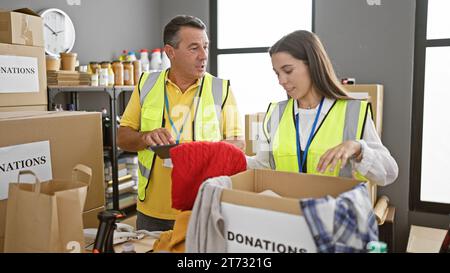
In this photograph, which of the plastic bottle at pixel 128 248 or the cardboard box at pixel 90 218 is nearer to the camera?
the plastic bottle at pixel 128 248

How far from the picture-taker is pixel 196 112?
192 centimetres

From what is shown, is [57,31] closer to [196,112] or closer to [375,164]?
[196,112]

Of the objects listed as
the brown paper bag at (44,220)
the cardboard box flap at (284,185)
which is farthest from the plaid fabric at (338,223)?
the brown paper bag at (44,220)

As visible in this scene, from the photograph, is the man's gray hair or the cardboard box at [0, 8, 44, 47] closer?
the man's gray hair

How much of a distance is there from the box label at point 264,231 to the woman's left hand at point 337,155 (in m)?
0.29

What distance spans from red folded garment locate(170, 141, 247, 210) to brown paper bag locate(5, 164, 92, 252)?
0.88 feet

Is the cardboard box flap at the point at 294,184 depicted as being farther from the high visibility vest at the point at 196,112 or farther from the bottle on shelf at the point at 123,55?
the bottle on shelf at the point at 123,55

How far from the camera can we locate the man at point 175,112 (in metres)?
1.88

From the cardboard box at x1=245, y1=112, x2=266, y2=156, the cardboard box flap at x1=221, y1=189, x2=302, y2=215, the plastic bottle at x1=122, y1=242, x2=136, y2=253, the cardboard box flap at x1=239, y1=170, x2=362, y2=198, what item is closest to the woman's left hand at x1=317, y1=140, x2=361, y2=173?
the cardboard box flap at x1=239, y1=170, x2=362, y2=198

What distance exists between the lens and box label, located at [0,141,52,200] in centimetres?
131

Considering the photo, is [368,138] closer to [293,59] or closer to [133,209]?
[293,59]

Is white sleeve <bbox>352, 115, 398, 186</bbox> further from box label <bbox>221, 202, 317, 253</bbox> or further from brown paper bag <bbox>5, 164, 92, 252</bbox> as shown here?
brown paper bag <bbox>5, 164, 92, 252</bbox>

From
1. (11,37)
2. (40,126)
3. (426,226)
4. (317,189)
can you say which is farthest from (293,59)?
(426,226)

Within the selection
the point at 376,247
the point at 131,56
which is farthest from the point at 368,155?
the point at 131,56
